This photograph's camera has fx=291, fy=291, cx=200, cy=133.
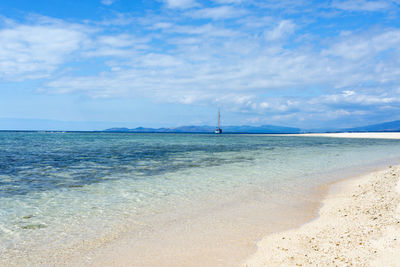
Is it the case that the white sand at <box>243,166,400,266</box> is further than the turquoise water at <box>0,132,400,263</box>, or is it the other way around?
the turquoise water at <box>0,132,400,263</box>

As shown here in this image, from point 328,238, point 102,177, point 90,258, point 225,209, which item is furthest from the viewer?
point 102,177

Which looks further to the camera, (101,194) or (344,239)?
(101,194)

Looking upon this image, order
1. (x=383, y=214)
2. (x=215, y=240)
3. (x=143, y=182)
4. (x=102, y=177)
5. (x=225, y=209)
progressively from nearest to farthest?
(x=215, y=240)
(x=383, y=214)
(x=225, y=209)
(x=143, y=182)
(x=102, y=177)

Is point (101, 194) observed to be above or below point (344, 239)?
below

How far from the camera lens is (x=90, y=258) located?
19.1 feet

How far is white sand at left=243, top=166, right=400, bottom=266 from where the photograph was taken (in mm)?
4953

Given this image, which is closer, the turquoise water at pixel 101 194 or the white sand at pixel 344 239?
the white sand at pixel 344 239

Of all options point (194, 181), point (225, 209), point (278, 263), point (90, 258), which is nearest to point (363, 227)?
point (278, 263)

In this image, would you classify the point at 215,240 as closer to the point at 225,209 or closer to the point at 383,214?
the point at 225,209

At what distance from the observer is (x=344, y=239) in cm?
594

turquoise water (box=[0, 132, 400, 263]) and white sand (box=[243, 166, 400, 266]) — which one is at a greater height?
white sand (box=[243, 166, 400, 266])

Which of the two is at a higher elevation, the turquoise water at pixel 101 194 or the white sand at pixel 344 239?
the white sand at pixel 344 239

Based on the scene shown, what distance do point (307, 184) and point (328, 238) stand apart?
8.06m

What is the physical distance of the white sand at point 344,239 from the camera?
195 inches
